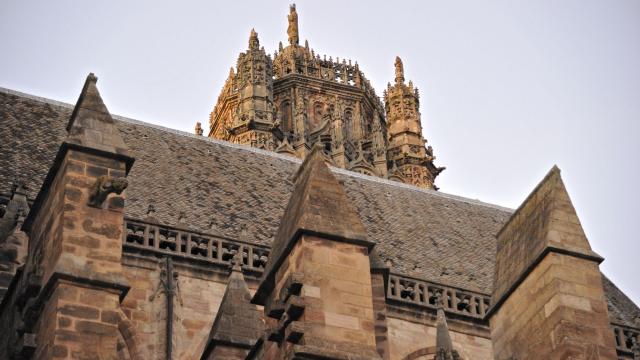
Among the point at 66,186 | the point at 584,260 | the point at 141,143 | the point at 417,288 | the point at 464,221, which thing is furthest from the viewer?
the point at 464,221

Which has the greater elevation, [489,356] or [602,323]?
[489,356]

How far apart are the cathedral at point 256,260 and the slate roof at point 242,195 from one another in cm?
5

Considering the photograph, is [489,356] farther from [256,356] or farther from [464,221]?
[256,356]

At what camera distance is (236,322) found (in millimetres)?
17828

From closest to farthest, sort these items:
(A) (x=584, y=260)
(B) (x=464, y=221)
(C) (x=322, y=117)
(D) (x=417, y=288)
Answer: (A) (x=584, y=260)
(D) (x=417, y=288)
(B) (x=464, y=221)
(C) (x=322, y=117)

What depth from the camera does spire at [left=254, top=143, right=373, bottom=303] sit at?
1428 cm

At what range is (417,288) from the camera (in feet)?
76.4

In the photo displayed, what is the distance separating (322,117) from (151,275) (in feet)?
96.0

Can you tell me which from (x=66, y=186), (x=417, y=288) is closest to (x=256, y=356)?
(x=66, y=186)

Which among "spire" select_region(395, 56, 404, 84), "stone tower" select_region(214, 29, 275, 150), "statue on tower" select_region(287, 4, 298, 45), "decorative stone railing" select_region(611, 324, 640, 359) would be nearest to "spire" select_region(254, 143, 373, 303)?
"decorative stone railing" select_region(611, 324, 640, 359)

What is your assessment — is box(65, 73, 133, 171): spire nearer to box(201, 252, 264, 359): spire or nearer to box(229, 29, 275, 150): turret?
box(201, 252, 264, 359): spire

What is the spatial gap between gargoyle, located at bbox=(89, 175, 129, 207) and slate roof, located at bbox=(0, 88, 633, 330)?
784cm

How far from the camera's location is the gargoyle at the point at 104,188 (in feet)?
46.2

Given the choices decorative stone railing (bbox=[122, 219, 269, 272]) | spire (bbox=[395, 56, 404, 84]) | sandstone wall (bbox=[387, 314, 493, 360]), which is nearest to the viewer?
decorative stone railing (bbox=[122, 219, 269, 272])
